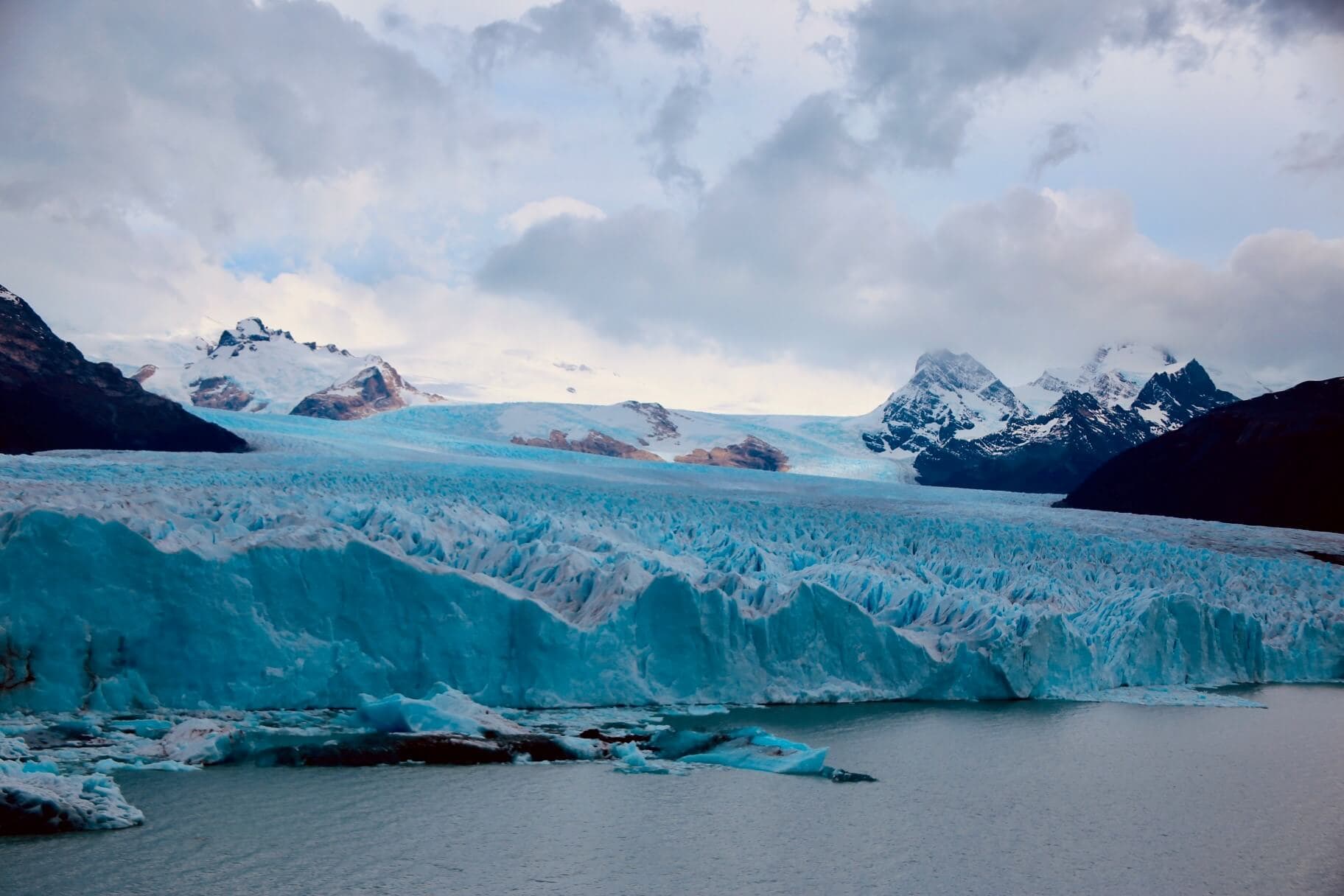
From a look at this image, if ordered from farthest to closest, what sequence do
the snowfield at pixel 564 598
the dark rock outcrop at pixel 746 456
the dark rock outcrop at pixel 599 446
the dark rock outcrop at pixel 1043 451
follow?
the dark rock outcrop at pixel 1043 451, the dark rock outcrop at pixel 746 456, the dark rock outcrop at pixel 599 446, the snowfield at pixel 564 598

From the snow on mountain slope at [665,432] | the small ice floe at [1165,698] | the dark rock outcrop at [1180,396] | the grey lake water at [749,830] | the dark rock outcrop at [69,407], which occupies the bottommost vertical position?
the grey lake water at [749,830]

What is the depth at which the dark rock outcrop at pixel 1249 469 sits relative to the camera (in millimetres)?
30562

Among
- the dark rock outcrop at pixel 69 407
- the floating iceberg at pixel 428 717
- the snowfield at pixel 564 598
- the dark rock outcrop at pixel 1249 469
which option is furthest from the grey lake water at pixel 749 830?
the dark rock outcrop at pixel 1249 469

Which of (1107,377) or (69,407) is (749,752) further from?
(1107,377)

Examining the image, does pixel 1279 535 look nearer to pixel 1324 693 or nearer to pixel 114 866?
pixel 1324 693

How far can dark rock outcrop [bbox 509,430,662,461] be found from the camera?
43.1 meters

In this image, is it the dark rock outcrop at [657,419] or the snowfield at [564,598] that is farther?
the dark rock outcrop at [657,419]

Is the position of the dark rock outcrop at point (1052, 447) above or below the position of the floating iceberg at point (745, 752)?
above

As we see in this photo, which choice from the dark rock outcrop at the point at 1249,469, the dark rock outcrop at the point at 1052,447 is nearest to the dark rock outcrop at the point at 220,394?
the dark rock outcrop at the point at 1052,447

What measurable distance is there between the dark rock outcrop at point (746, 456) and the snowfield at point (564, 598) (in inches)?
1002

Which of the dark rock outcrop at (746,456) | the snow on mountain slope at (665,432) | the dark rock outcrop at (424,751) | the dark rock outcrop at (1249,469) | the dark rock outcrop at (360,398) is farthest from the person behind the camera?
the dark rock outcrop at (360,398)

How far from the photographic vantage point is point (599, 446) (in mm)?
45062

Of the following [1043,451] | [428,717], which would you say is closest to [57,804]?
Result: [428,717]

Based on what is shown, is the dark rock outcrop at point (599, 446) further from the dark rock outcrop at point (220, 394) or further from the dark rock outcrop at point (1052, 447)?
the dark rock outcrop at point (220, 394)
